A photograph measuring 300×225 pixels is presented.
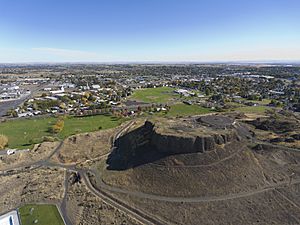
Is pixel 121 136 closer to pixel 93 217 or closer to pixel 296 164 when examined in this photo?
pixel 93 217

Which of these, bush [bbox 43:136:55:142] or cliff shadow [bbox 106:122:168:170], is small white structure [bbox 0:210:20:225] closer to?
cliff shadow [bbox 106:122:168:170]

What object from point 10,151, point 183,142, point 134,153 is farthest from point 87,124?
point 183,142

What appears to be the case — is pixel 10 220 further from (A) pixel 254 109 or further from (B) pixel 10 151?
(A) pixel 254 109

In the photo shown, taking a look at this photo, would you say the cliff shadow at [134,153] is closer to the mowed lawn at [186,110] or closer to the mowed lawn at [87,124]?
the mowed lawn at [87,124]

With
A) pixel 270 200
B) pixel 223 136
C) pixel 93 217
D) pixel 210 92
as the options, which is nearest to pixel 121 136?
pixel 223 136

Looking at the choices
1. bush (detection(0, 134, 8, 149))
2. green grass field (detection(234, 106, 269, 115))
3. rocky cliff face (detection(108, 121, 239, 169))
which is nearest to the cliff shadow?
rocky cliff face (detection(108, 121, 239, 169))
